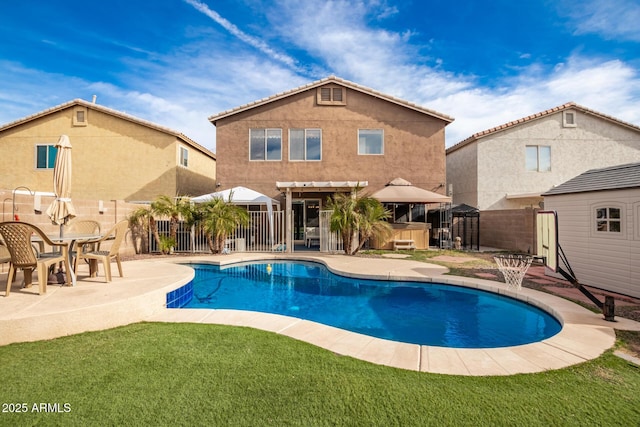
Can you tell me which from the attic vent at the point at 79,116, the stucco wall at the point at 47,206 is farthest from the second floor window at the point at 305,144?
the attic vent at the point at 79,116

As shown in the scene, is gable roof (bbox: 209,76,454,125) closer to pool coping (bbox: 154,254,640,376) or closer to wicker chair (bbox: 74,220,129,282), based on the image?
wicker chair (bbox: 74,220,129,282)

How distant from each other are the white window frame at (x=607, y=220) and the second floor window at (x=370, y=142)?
430 inches

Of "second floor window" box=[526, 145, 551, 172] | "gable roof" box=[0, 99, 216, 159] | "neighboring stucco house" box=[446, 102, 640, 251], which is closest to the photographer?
"gable roof" box=[0, 99, 216, 159]

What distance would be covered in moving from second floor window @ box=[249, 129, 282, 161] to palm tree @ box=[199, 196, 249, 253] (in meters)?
4.49

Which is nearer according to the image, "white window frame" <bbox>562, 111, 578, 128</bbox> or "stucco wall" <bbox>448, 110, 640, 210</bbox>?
"stucco wall" <bbox>448, 110, 640, 210</bbox>

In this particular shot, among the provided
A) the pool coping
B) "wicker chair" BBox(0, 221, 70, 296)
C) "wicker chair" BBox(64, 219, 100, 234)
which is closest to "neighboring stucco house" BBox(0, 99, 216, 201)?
"wicker chair" BBox(64, 219, 100, 234)

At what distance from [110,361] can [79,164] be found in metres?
19.0

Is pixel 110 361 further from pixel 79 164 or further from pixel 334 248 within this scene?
pixel 79 164

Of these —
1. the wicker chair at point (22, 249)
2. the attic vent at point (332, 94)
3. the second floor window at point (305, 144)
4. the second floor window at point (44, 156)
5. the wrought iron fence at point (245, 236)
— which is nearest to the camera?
the wicker chair at point (22, 249)

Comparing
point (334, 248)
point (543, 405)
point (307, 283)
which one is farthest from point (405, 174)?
point (543, 405)

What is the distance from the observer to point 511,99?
62.0 feet

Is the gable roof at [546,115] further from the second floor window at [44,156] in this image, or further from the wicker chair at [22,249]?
A: the second floor window at [44,156]

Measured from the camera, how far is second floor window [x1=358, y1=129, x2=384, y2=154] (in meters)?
17.3

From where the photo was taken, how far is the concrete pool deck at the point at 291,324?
12.0ft
